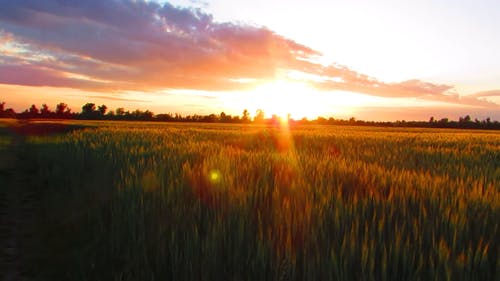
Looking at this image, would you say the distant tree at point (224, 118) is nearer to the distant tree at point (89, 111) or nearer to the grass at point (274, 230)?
the distant tree at point (89, 111)

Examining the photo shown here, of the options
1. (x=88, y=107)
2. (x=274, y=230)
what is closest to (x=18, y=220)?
(x=274, y=230)

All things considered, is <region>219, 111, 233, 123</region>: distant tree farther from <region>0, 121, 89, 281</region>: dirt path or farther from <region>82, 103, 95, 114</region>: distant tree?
<region>0, 121, 89, 281</region>: dirt path

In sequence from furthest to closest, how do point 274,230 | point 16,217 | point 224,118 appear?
1. point 224,118
2. point 16,217
3. point 274,230

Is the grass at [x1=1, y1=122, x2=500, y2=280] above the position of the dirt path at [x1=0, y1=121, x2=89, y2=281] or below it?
above

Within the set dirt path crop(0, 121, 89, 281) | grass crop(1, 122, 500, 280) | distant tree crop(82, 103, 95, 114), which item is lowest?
dirt path crop(0, 121, 89, 281)

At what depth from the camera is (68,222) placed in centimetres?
469

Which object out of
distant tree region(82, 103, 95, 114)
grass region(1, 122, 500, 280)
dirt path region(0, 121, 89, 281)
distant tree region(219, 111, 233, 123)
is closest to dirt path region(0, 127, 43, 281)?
dirt path region(0, 121, 89, 281)

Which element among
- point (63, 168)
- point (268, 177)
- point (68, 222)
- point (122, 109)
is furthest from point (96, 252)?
point (122, 109)

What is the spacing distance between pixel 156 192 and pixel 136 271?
1127 mm

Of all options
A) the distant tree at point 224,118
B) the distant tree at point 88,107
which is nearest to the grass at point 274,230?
the distant tree at point 224,118

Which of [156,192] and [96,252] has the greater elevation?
[156,192]

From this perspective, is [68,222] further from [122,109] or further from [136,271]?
[122,109]

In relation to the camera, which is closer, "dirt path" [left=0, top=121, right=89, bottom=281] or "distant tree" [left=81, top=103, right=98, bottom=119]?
"dirt path" [left=0, top=121, right=89, bottom=281]

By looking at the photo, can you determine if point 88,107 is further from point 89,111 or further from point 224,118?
point 224,118
